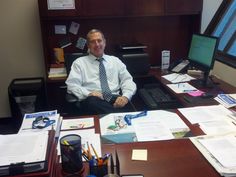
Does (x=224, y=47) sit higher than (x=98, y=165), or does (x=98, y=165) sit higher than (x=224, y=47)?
(x=224, y=47)

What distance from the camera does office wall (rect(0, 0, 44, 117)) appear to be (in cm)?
325

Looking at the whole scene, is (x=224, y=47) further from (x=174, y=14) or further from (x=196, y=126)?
(x=196, y=126)

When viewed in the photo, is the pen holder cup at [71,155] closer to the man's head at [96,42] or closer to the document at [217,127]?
the document at [217,127]

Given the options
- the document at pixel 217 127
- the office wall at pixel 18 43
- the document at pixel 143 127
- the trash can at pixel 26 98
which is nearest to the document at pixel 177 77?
the document at pixel 143 127

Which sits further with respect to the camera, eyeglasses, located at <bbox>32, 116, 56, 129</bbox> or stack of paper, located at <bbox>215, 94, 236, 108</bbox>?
stack of paper, located at <bbox>215, 94, 236, 108</bbox>

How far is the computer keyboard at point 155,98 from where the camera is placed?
238 cm

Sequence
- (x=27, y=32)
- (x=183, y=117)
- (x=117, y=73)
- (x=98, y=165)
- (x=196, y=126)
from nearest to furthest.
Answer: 1. (x=98, y=165)
2. (x=196, y=126)
3. (x=183, y=117)
4. (x=117, y=73)
5. (x=27, y=32)

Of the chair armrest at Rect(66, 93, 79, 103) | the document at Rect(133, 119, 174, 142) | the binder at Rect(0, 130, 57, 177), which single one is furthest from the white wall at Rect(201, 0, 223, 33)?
the binder at Rect(0, 130, 57, 177)

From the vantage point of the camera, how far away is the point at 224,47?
122 inches

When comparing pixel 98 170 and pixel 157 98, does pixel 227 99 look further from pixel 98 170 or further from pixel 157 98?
pixel 98 170

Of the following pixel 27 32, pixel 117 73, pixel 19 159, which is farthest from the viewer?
pixel 27 32

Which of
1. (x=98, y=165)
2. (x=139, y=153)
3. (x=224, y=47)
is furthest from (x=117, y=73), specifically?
(x=98, y=165)

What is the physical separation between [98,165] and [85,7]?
221cm

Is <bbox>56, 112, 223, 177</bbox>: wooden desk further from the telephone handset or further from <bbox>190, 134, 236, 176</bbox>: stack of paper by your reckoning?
the telephone handset
